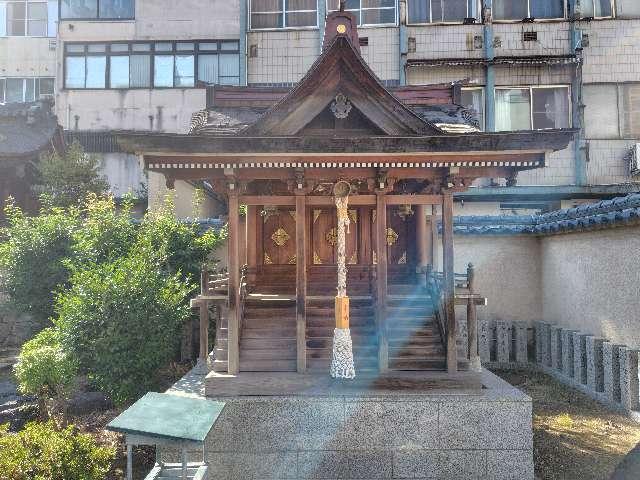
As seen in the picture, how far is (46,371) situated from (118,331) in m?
1.50

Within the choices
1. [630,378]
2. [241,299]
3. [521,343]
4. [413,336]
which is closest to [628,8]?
[521,343]

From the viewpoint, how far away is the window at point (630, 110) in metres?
19.3

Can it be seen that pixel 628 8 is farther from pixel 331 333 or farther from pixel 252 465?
pixel 252 465

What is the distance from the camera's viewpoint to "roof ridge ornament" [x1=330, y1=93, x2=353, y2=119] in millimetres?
8812

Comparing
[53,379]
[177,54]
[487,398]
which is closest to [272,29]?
[177,54]

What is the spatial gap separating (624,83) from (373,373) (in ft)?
58.4

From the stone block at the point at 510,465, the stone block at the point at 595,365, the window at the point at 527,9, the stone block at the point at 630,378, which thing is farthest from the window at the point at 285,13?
the stone block at the point at 510,465

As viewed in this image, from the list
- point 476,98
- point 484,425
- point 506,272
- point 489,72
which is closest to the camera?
point 484,425

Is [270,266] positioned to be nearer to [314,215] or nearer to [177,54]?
[314,215]

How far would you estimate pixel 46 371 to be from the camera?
9117 millimetres

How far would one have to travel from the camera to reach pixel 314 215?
1168 centimetres

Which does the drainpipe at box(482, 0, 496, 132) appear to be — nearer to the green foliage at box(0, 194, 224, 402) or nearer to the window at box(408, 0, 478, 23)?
the window at box(408, 0, 478, 23)

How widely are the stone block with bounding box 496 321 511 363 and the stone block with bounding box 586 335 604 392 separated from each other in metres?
3.05

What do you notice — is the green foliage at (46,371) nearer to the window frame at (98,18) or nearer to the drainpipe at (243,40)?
the drainpipe at (243,40)
